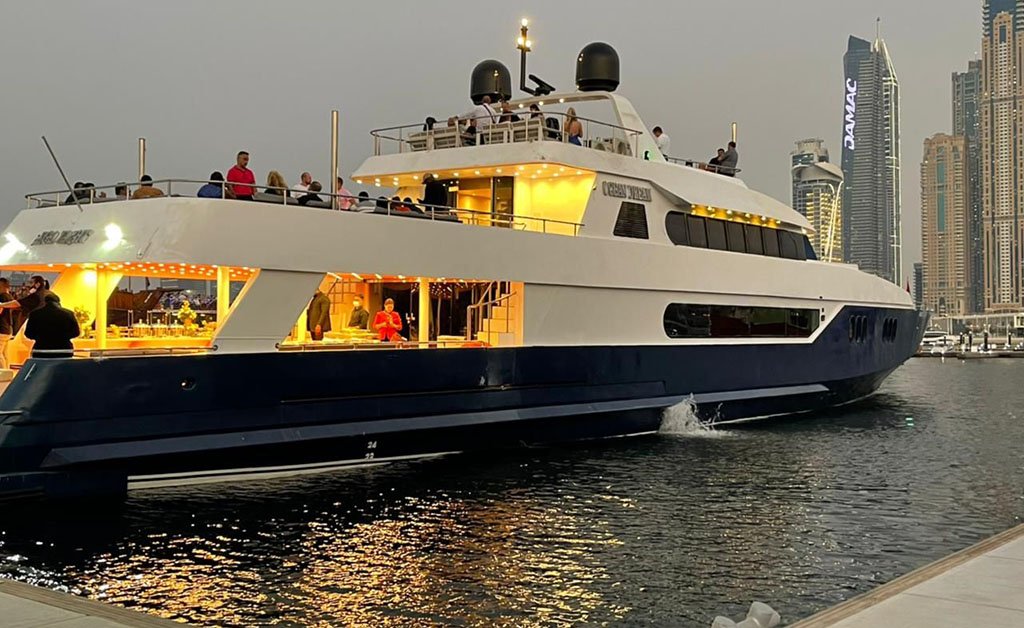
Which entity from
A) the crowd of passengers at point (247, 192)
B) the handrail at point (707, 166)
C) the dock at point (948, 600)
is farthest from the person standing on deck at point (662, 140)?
the dock at point (948, 600)

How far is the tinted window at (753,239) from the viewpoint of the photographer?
19.9 meters

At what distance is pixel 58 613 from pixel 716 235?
15.2 metres

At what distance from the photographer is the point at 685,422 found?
58.6 ft

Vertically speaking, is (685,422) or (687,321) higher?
(687,321)

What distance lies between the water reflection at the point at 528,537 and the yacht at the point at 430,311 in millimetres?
713

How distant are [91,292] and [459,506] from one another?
5.72m

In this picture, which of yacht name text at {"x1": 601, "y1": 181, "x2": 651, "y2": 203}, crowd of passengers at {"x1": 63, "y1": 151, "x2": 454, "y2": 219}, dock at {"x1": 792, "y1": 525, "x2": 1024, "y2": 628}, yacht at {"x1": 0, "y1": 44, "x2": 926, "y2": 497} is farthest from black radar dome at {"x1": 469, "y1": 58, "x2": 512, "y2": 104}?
dock at {"x1": 792, "y1": 525, "x2": 1024, "y2": 628}

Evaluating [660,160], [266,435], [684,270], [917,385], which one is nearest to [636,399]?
[684,270]

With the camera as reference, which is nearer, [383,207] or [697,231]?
[383,207]

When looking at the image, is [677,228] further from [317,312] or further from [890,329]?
[890,329]

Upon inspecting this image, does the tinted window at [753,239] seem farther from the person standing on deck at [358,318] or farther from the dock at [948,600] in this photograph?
the dock at [948,600]

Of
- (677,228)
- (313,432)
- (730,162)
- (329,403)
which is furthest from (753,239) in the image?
(313,432)

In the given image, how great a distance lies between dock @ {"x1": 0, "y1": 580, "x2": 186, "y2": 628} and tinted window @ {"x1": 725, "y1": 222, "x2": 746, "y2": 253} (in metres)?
15.2

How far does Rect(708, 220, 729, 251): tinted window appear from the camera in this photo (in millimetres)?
18828
